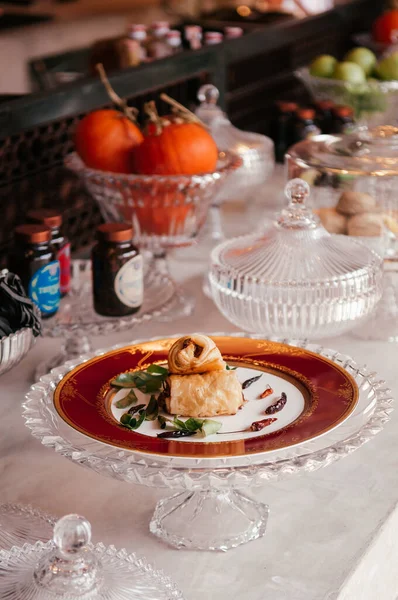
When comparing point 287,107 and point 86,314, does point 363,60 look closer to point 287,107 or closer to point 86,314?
point 287,107

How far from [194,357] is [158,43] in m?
1.18

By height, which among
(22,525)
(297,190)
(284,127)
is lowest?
(284,127)

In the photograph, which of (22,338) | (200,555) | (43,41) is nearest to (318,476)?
(200,555)

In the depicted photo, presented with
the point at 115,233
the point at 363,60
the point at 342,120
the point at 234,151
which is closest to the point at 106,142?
the point at 115,233

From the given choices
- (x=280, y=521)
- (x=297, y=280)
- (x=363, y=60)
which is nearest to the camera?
(x=280, y=521)

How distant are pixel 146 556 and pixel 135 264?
16.2 inches

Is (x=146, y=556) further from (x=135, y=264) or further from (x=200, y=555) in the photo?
(x=135, y=264)

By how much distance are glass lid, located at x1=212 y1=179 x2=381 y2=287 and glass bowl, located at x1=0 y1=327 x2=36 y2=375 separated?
0.24 m

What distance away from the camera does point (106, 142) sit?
1.25 m

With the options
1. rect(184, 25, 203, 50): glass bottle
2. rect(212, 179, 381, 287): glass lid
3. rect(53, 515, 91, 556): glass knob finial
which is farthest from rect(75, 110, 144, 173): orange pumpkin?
rect(53, 515, 91, 556): glass knob finial

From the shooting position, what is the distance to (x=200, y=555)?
28.4 inches

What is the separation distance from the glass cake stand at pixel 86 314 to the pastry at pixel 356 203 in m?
0.24

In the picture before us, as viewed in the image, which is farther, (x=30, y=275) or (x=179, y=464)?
(x=30, y=275)

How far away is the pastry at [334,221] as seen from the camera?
1208mm
